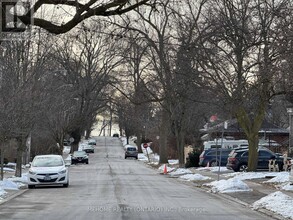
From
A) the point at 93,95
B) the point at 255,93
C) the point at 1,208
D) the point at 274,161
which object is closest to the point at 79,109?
the point at 93,95

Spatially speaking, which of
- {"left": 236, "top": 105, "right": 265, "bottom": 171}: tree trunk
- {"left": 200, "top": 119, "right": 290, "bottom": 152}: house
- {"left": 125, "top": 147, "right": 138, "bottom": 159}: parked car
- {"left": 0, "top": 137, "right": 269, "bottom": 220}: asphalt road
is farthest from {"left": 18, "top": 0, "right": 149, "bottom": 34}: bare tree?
{"left": 125, "top": 147, "right": 138, "bottom": 159}: parked car

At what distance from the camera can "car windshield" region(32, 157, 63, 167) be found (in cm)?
2840

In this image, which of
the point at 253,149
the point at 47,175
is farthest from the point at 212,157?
→ the point at 47,175

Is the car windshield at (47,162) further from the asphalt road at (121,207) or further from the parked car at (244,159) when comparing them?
the parked car at (244,159)

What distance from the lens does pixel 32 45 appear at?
31625mm

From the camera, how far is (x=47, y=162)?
28656 mm

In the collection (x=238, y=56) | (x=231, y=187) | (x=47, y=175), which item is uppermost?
(x=238, y=56)

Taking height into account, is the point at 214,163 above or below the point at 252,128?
below

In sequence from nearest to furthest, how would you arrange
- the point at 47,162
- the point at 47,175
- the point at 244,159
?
the point at 47,175 < the point at 47,162 < the point at 244,159

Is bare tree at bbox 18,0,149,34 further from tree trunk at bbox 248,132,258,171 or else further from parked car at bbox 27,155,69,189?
tree trunk at bbox 248,132,258,171

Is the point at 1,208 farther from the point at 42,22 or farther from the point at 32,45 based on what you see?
the point at 32,45

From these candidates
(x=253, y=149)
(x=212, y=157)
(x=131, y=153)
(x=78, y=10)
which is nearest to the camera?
(x=78, y=10)

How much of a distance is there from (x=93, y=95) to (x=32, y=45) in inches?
1783

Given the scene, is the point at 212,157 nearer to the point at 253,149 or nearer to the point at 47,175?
the point at 253,149
